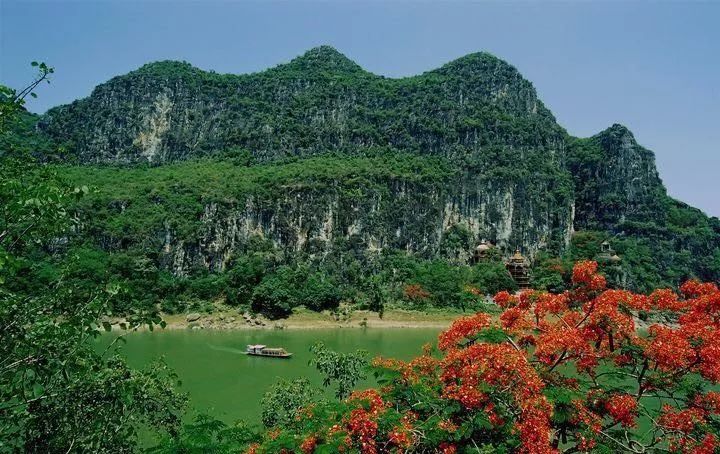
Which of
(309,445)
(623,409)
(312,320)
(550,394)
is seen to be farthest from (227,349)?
(623,409)

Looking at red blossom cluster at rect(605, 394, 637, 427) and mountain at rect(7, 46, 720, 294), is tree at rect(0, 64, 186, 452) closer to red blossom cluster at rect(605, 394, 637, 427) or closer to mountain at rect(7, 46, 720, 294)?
red blossom cluster at rect(605, 394, 637, 427)

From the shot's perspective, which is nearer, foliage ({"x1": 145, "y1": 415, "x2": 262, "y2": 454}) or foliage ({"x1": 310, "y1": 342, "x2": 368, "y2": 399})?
foliage ({"x1": 145, "y1": 415, "x2": 262, "y2": 454})

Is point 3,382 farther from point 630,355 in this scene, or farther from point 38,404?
point 630,355

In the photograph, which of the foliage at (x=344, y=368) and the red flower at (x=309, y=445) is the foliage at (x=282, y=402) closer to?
the foliage at (x=344, y=368)

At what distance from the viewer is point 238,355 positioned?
37125 mm

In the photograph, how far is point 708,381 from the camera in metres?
8.02

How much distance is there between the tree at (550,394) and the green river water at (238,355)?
12.2 m

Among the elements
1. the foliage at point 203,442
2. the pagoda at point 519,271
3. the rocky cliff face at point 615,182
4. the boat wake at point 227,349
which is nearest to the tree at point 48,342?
the foliage at point 203,442

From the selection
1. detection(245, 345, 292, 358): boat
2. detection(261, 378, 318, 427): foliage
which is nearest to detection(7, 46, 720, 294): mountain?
detection(245, 345, 292, 358): boat

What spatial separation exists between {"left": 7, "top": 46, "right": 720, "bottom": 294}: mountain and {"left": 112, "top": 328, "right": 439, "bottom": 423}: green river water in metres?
25.5

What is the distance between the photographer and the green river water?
79.3 ft

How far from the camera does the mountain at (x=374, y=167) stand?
7700 cm

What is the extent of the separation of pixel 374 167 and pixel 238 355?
56.7 meters

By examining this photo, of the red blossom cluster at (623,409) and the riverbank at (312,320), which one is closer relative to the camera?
the red blossom cluster at (623,409)
